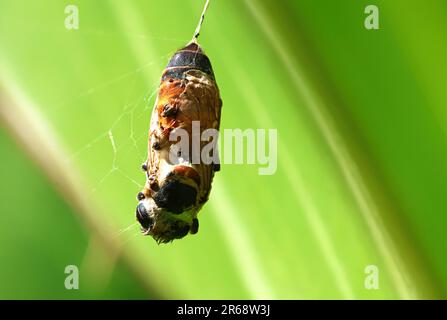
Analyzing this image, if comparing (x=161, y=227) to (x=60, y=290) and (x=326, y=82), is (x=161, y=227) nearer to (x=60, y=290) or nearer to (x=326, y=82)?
(x=60, y=290)

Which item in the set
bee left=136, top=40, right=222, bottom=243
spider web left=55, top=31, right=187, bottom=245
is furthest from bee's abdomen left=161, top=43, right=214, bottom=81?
spider web left=55, top=31, right=187, bottom=245

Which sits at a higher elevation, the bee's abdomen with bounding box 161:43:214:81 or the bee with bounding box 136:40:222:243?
the bee's abdomen with bounding box 161:43:214:81

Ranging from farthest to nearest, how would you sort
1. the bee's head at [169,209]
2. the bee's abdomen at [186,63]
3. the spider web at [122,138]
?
1. the spider web at [122,138]
2. the bee's abdomen at [186,63]
3. the bee's head at [169,209]

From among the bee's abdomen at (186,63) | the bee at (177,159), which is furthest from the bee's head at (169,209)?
the bee's abdomen at (186,63)

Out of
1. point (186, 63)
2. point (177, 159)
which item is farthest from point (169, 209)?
point (186, 63)

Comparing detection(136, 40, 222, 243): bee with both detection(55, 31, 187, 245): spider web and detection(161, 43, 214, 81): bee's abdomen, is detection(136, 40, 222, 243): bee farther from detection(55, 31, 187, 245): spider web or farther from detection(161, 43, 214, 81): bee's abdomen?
detection(55, 31, 187, 245): spider web

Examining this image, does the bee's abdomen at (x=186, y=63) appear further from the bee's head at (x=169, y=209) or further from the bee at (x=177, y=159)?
the bee's head at (x=169, y=209)

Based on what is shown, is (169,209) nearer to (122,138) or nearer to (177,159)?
(177,159)
